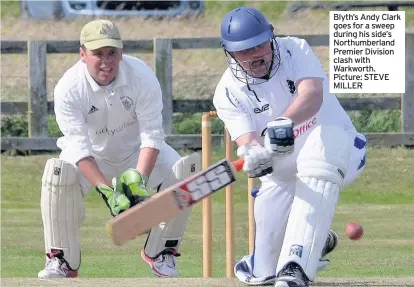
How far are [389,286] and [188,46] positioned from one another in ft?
29.9

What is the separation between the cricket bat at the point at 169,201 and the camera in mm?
5691

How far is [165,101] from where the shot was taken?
49.0 ft

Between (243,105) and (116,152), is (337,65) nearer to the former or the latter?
(116,152)

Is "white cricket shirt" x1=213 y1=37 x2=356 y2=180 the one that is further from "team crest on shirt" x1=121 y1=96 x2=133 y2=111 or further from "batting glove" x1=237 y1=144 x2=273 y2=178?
"team crest on shirt" x1=121 y1=96 x2=133 y2=111

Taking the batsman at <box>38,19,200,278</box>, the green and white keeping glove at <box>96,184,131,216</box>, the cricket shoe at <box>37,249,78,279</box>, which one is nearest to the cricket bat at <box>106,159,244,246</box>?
the green and white keeping glove at <box>96,184,131,216</box>

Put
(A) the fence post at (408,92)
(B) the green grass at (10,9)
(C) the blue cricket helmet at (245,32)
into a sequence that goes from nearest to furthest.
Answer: (C) the blue cricket helmet at (245,32) → (A) the fence post at (408,92) → (B) the green grass at (10,9)

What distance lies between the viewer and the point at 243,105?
625 centimetres

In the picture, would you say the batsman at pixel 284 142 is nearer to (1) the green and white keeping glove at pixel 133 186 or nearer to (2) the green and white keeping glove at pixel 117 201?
(1) the green and white keeping glove at pixel 133 186

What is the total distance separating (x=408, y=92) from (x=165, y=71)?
273 centimetres

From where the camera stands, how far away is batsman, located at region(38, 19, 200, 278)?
7133 millimetres

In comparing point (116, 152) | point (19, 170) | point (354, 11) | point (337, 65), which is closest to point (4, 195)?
point (19, 170)
